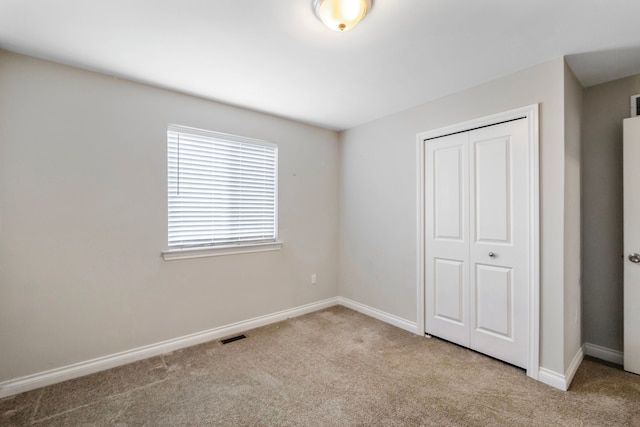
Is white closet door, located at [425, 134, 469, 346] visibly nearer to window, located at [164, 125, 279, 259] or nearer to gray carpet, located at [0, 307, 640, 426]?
gray carpet, located at [0, 307, 640, 426]

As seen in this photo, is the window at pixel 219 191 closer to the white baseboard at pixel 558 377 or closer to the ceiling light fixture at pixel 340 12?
the ceiling light fixture at pixel 340 12

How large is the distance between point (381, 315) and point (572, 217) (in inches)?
82.6

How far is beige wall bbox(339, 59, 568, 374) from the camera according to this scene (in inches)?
84.7

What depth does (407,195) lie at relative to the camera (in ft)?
10.5

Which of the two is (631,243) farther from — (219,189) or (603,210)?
(219,189)

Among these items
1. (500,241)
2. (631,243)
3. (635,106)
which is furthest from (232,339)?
(635,106)

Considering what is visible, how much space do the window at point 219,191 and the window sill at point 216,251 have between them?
0.5 inches

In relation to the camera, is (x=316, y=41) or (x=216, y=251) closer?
(x=316, y=41)

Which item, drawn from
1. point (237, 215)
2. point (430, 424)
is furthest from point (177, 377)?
point (430, 424)

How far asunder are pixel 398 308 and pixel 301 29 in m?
2.87

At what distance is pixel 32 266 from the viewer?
6.96 ft

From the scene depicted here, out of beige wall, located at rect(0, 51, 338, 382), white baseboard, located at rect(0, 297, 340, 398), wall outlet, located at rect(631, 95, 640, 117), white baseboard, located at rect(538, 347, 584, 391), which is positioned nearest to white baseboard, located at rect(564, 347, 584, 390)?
white baseboard, located at rect(538, 347, 584, 391)

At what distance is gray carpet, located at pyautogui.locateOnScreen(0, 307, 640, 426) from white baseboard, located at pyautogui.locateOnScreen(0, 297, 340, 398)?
0.06 m

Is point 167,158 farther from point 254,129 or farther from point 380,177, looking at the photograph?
point 380,177
